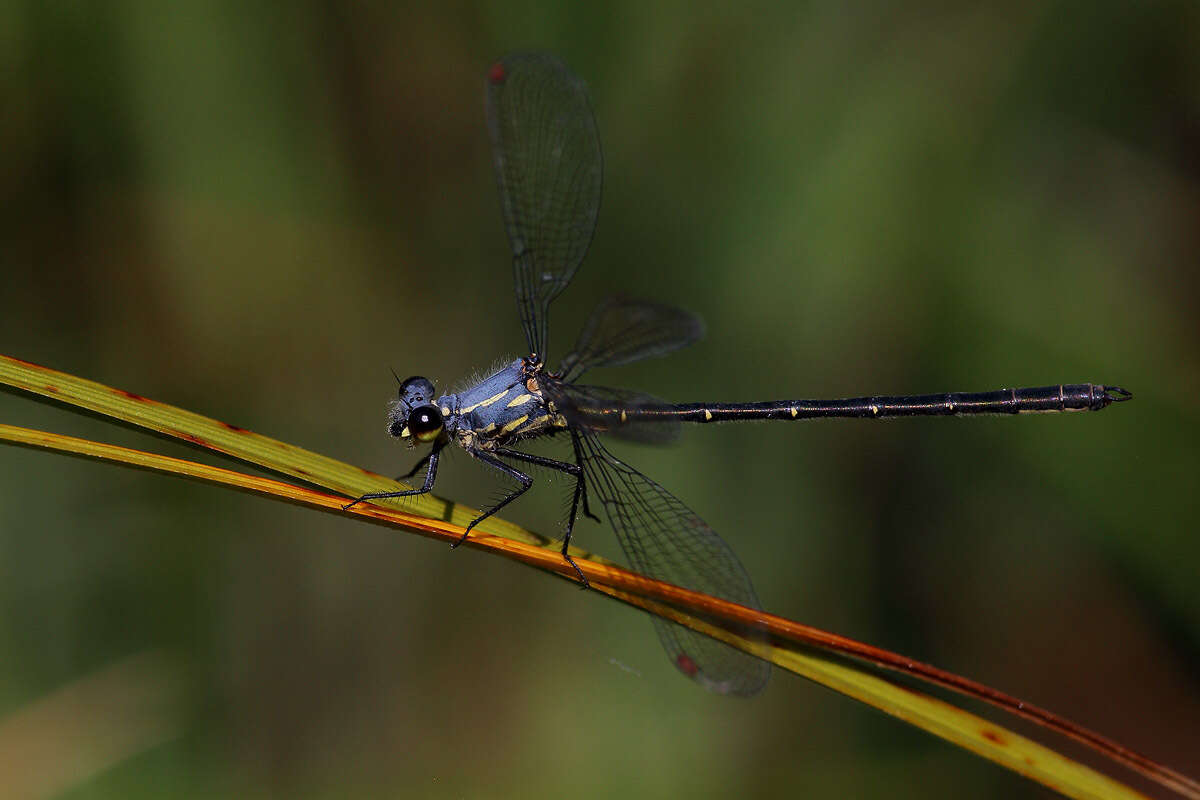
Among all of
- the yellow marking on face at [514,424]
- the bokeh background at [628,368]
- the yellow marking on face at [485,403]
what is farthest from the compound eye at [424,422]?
the bokeh background at [628,368]

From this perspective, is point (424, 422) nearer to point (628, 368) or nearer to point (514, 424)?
point (514, 424)

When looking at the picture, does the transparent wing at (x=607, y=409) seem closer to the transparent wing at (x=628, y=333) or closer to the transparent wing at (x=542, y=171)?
the transparent wing at (x=628, y=333)

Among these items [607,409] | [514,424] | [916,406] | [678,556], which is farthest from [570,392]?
[916,406]

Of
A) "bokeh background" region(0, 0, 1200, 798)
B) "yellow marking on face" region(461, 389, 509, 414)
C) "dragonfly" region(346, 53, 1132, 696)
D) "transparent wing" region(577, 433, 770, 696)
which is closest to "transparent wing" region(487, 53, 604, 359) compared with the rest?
"dragonfly" region(346, 53, 1132, 696)

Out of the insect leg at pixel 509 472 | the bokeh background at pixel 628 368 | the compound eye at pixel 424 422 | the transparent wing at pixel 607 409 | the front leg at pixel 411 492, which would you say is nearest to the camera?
the front leg at pixel 411 492

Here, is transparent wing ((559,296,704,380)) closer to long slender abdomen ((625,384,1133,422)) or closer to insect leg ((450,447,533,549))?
long slender abdomen ((625,384,1133,422))
